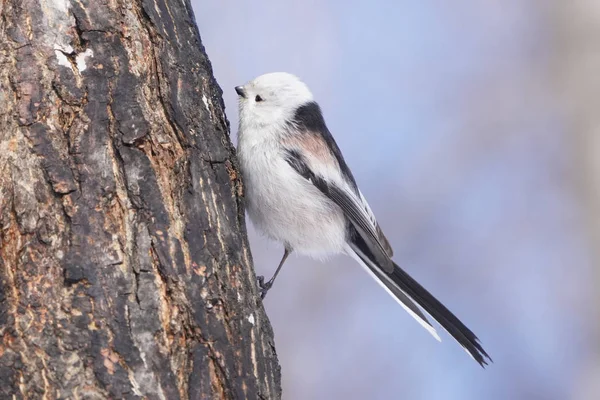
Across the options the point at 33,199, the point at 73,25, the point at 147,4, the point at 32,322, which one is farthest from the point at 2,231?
the point at 147,4

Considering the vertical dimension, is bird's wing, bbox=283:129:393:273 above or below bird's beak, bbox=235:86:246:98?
below

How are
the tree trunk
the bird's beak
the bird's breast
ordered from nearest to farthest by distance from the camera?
the tree trunk
the bird's breast
the bird's beak

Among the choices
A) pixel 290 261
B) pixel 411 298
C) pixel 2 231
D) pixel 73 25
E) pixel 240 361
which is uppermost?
pixel 73 25

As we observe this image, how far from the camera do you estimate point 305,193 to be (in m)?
2.90

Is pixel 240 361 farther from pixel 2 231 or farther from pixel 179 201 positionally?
pixel 2 231

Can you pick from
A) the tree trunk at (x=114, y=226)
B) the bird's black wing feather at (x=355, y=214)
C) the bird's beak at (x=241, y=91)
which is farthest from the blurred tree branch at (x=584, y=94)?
the tree trunk at (x=114, y=226)

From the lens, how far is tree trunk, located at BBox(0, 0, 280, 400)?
1.65 meters

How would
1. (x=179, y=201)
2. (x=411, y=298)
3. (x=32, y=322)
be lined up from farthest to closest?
(x=411, y=298)
(x=179, y=201)
(x=32, y=322)

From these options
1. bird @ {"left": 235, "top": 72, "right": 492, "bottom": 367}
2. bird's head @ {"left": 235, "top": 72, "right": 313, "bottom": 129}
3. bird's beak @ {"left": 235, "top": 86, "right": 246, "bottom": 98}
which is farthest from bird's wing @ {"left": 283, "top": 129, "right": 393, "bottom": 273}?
bird's beak @ {"left": 235, "top": 86, "right": 246, "bottom": 98}

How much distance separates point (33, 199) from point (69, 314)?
301 millimetres

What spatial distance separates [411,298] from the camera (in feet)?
9.91

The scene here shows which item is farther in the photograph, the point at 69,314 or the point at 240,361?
the point at 240,361

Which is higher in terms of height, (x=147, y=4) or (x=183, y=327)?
(x=147, y=4)

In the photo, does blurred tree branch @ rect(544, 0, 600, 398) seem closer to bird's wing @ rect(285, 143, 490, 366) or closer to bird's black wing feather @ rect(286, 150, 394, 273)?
bird's wing @ rect(285, 143, 490, 366)
